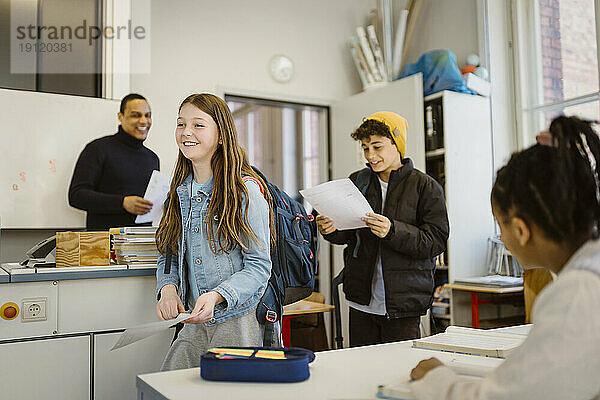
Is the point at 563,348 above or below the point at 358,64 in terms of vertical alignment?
below

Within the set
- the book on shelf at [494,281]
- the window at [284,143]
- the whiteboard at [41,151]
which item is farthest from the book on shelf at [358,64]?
the whiteboard at [41,151]

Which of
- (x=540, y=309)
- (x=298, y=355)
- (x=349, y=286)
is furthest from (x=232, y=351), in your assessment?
(x=349, y=286)

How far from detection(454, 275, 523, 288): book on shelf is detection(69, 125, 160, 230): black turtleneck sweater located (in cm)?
208

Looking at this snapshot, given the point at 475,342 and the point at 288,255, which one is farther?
the point at 288,255

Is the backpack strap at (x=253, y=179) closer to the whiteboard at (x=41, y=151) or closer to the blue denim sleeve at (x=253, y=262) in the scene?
the blue denim sleeve at (x=253, y=262)

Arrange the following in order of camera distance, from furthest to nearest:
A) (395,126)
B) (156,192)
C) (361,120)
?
(361,120), (156,192), (395,126)

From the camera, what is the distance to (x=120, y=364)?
80.6 inches

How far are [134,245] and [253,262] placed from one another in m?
0.70

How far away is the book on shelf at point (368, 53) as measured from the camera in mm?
4625

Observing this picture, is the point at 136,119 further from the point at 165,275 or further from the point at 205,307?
the point at 205,307

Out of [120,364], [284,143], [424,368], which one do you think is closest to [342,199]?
[120,364]

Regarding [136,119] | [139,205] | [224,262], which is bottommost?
[224,262]

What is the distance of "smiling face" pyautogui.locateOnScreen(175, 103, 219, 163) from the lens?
174 centimetres

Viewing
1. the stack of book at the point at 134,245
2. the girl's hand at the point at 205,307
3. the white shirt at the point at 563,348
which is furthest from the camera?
the stack of book at the point at 134,245
